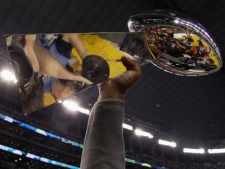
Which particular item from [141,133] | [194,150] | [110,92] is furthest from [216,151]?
[110,92]

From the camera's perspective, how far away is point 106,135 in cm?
124

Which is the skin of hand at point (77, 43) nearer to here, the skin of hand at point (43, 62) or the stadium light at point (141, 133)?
the skin of hand at point (43, 62)

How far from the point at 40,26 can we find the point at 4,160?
9923 millimetres

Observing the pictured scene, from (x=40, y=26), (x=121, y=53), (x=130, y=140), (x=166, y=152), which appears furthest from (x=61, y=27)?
(x=166, y=152)

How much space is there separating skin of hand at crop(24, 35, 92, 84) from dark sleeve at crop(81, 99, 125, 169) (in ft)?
2.40

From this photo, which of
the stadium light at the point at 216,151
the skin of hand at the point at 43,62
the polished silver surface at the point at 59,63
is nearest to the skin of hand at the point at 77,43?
the polished silver surface at the point at 59,63

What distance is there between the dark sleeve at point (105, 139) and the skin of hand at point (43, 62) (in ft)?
2.40

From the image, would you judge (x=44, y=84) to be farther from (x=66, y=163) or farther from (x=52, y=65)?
(x=66, y=163)

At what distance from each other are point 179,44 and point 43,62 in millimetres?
2034

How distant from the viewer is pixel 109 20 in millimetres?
19141

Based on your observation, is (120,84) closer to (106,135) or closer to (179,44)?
(106,135)

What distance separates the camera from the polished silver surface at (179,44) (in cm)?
321

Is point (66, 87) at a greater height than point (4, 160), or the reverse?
point (4, 160)

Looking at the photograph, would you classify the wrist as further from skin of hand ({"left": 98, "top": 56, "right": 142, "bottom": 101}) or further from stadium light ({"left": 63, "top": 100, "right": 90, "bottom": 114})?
stadium light ({"left": 63, "top": 100, "right": 90, "bottom": 114})
